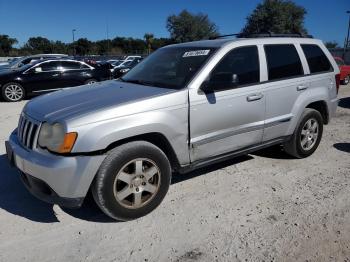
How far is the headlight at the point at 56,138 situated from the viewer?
3.19 m

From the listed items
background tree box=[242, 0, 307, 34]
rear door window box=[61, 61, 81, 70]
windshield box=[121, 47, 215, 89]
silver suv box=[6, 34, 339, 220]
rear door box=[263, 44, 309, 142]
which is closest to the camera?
silver suv box=[6, 34, 339, 220]

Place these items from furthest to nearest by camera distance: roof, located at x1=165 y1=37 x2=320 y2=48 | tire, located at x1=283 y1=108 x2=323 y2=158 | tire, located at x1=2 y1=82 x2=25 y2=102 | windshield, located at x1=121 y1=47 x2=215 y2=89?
tire, located at x1=2 y1=82 x2=25 y2=102 < tire, located at x1=283 y1=108 x2=323 y2=158 < roof, located at x1=165 y1=37 x2=320 y2=48 < windshield, located at x1=121 y1=47 x2=215 y2=89

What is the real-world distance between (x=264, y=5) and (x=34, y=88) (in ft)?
159

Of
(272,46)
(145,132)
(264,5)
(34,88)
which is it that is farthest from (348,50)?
(145,132)

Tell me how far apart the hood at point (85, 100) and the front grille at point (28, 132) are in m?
0.07

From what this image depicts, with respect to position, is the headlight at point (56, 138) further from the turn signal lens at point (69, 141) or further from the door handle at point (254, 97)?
the door handle at point (254, 97)

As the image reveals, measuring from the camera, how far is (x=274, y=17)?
5291 centimetres

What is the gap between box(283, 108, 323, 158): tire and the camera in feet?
17.0

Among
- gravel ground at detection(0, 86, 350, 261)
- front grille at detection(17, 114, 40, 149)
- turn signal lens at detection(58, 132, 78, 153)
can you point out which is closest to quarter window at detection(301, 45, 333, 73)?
gravel ground at detection(0, 86, 350, 261)

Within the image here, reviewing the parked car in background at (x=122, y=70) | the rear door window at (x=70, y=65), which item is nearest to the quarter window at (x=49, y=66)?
the rear door window at (x=70, y=65)

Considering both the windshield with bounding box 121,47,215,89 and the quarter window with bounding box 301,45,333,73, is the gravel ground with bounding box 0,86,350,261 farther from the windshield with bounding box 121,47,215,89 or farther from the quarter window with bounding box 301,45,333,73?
the quarter window with bounding box 301,45,333,73

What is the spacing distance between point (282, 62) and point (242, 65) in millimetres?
745

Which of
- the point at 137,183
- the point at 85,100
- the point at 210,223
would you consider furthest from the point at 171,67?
the point at 210,223

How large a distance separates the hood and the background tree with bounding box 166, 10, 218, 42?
59.8m
